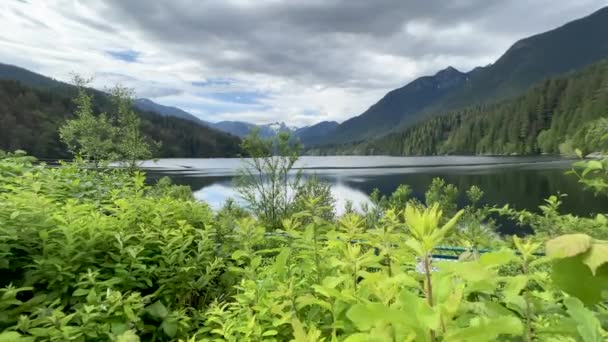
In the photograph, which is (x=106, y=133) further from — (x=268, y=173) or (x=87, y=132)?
(x=268, y=173)

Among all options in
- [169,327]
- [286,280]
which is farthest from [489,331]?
[169,327]

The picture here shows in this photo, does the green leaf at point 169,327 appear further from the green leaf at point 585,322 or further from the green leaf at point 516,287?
the green leaf at point 585,322

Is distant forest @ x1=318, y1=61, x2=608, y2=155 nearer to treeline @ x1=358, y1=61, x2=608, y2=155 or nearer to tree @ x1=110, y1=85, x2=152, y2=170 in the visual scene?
treeline @ x1=358, y1=61, x2=608, y2=155

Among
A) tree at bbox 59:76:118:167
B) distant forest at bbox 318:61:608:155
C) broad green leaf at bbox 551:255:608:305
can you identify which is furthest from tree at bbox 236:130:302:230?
distant forest at bbox 318:61:608:155

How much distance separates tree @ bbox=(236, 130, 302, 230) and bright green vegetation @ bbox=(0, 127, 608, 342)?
353 inches

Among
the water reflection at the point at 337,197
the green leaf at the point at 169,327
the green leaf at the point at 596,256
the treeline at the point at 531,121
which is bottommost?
the water reflection at the point at 337,197

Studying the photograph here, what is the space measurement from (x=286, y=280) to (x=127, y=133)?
1570 centimetres

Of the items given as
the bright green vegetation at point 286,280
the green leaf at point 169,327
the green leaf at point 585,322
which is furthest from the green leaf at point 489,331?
the green leaf at point 169,327

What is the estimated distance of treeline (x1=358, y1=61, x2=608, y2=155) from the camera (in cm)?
8969

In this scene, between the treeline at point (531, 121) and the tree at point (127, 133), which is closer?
the tree at point (127, 133)

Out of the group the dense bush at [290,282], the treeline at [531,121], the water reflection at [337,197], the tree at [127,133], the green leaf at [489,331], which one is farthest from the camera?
the treeline at [531,121]

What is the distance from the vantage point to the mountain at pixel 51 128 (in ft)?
272

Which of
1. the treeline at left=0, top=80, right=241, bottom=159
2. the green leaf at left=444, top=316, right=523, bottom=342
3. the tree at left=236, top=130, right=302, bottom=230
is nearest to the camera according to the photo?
the green leaf at left=444, top=316, right=523, bottom=342

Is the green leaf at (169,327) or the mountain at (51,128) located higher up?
the mountain at (51,128)
